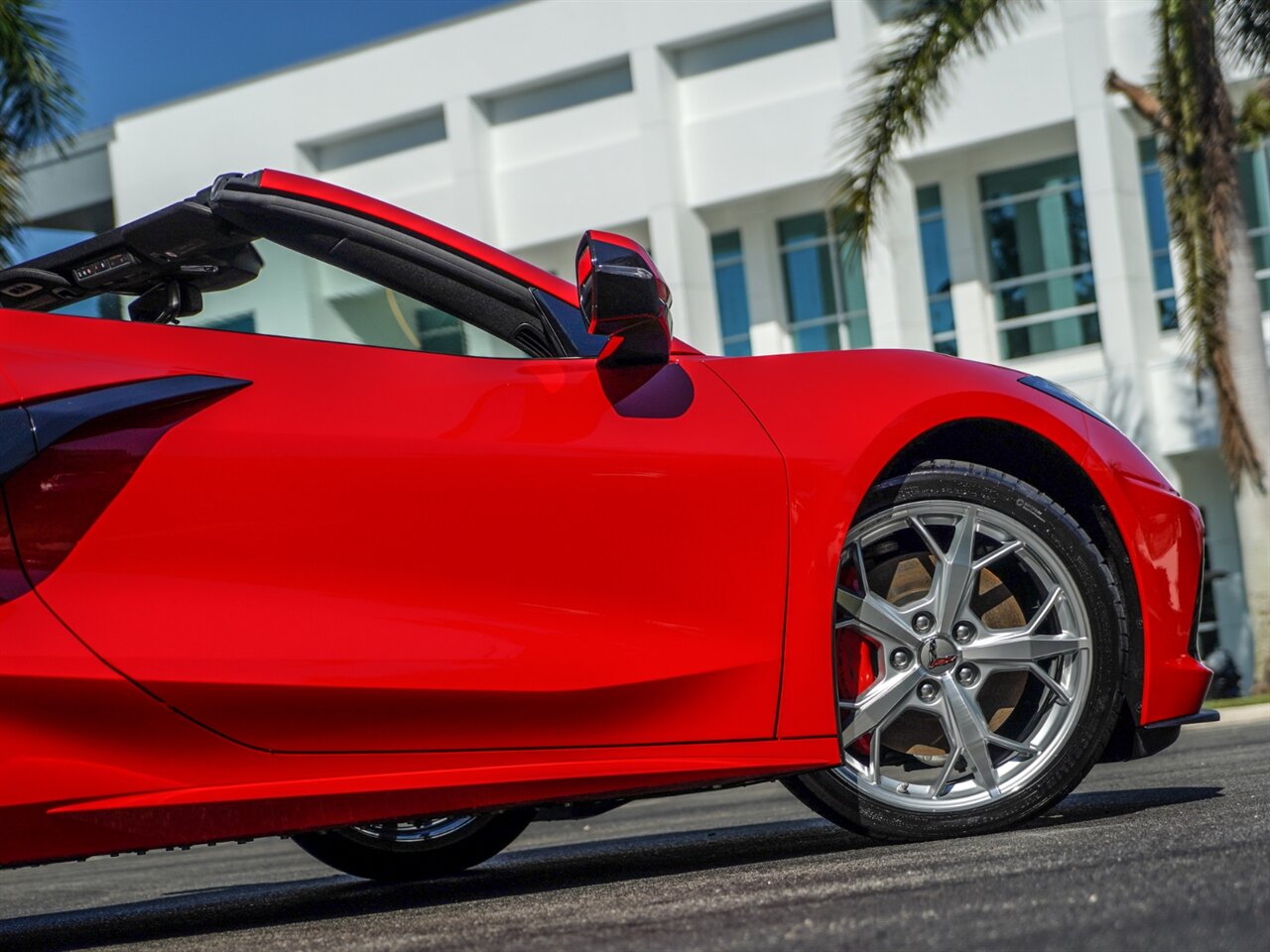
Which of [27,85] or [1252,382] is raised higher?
[27,85]

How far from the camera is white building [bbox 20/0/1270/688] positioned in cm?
2172

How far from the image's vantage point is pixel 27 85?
14.6 m

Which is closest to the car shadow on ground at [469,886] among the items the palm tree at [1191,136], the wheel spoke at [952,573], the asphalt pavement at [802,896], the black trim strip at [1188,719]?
the asphalt pavement at [802,896]

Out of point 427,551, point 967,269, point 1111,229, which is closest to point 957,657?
point 427,551

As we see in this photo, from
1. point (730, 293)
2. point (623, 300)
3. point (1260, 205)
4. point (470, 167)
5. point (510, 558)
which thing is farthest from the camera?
point (470, 167)

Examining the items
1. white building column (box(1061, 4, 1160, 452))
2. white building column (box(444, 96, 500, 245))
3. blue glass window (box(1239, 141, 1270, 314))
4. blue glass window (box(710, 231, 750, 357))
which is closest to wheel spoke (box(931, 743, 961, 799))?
white building column (box(1061, 4, 1160, 452))

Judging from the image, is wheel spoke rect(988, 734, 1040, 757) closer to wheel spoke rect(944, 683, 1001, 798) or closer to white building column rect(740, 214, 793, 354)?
wheel spoke rect(944, 683, 1001, 798)

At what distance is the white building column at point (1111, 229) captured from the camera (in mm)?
21438

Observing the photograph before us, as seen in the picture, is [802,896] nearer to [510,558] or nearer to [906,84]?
[510,558]

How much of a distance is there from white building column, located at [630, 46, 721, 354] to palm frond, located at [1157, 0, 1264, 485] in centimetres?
1215

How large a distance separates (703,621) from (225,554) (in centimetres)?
89

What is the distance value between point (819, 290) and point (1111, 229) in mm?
5100

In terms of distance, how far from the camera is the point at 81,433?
284cm

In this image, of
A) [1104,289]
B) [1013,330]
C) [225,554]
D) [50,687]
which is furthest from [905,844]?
[1013,330]
